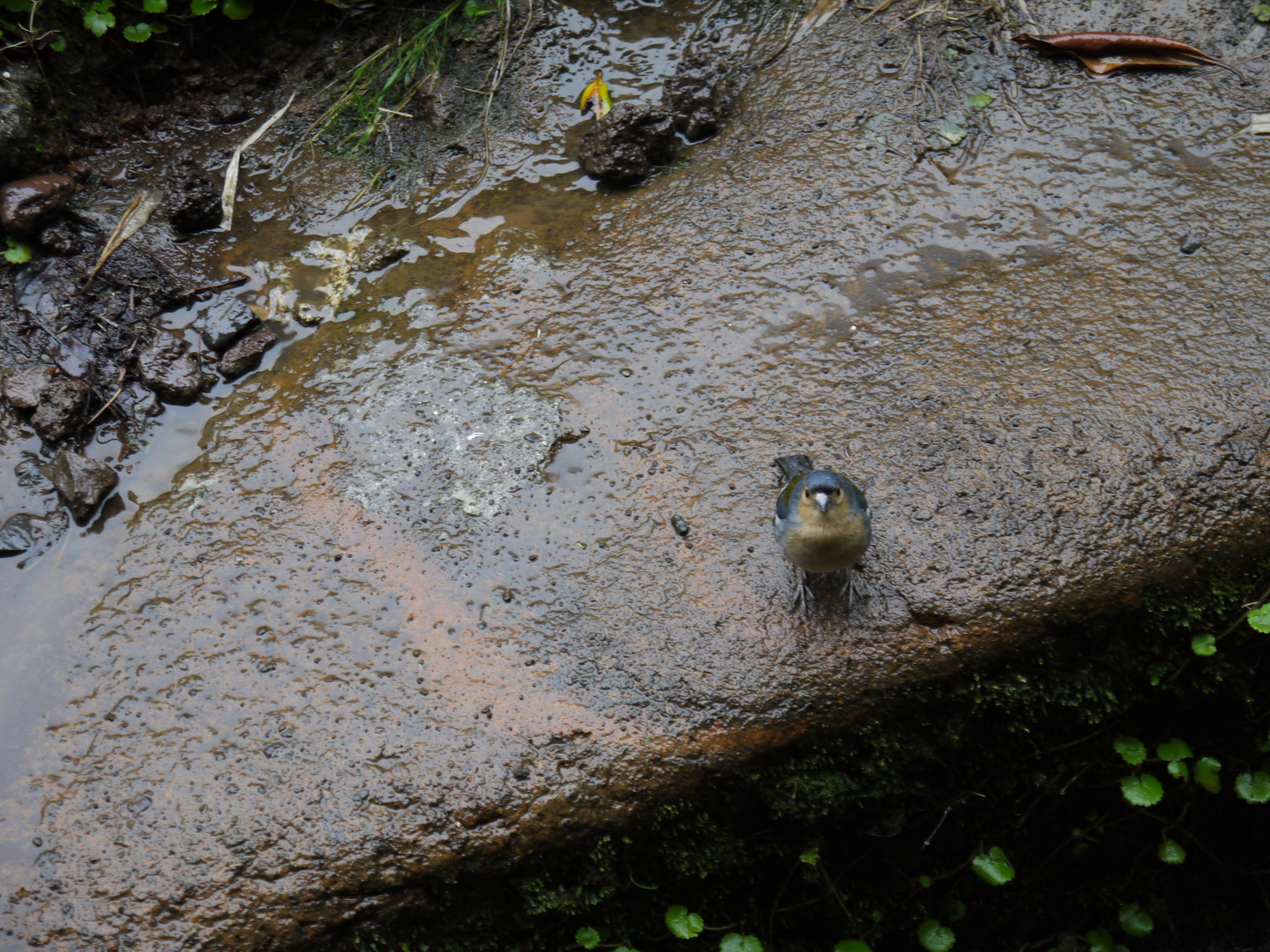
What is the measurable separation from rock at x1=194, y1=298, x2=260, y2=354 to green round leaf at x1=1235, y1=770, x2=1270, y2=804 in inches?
160

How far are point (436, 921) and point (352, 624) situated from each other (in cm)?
90

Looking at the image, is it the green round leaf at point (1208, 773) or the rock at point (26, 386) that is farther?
the rock at point (26, 386)

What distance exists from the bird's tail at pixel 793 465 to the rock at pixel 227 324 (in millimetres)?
2253

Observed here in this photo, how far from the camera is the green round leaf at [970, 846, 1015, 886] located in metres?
2.71

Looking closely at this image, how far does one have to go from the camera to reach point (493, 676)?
251 centimetres

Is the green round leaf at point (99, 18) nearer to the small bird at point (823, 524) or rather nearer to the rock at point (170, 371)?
the rock at point (170, 371)

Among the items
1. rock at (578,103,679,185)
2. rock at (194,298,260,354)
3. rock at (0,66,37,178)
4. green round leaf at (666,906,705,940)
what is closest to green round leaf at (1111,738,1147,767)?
A: green round leaf at (666,906,705,940)

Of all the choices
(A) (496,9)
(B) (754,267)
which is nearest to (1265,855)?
(B) (754,267)

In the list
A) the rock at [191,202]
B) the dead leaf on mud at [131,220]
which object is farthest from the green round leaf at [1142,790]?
the dead leaf on mud at [131,220]

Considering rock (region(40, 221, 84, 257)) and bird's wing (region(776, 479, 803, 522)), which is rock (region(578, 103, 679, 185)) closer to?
bird's wing (region(776, 479, 803, 522))

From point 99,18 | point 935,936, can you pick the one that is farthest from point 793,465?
point 99,18

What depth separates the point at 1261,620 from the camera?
8.29 feet

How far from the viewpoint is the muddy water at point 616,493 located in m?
2.38

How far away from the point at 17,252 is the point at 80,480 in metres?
1.26
